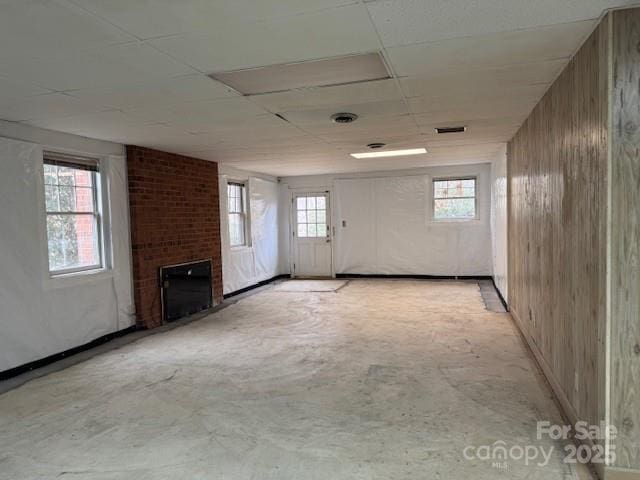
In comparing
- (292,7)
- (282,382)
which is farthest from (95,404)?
(292,7)

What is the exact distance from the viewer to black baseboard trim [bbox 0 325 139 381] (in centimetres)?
368

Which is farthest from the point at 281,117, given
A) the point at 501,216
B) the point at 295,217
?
the point at 295,217

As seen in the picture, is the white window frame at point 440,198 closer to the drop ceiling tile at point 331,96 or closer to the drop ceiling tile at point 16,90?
the drop ceiling tile at point 331,96

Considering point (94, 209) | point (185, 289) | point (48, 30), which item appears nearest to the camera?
point (48, 30)

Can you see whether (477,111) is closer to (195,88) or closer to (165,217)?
(195,88)

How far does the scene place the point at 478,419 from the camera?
266 cm

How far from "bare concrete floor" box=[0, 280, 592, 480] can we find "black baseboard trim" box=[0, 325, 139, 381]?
0.34 m

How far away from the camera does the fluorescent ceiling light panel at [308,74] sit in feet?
8.27

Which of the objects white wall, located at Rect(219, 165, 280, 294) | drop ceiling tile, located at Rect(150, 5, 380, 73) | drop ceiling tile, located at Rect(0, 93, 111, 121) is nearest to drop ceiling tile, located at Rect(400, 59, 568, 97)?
drop ceiling tile, located at Rect(150, 5, 380, 73)

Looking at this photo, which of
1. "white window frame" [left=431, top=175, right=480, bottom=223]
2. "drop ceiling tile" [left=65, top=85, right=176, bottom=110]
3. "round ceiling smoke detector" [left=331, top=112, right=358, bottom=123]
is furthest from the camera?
"white window frame" [left=431, top=175, right=480, bottom=223]

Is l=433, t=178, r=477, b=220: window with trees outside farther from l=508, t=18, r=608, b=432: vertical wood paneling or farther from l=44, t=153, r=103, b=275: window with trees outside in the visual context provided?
l=44, t=153, r=103, b=275: window with trees outside

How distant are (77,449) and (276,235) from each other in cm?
677

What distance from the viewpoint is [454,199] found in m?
8.19

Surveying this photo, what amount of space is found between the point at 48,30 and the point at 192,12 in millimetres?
725
